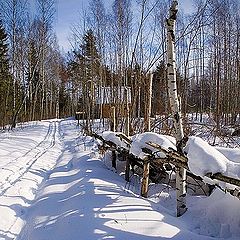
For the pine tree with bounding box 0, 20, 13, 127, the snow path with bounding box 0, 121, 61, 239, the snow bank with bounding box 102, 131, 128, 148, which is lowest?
the snow path with bounding box 0, 121, 61, 239

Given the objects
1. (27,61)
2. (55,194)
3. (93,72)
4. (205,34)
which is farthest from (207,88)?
(55,194)

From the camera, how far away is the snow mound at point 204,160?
14.0 feet

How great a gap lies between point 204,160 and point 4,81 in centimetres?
2817

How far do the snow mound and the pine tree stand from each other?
78.8 ft

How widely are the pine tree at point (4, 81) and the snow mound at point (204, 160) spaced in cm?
2401

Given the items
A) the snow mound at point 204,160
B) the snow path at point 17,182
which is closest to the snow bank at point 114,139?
→ the snow path at point 17,182

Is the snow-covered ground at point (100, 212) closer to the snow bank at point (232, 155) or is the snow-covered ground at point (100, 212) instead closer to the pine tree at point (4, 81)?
the snow bank at point (232, 155)

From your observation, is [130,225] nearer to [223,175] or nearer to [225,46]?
[223,175]

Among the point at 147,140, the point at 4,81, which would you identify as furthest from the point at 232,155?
the point at 4,81

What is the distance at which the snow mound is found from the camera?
4281 millimetres

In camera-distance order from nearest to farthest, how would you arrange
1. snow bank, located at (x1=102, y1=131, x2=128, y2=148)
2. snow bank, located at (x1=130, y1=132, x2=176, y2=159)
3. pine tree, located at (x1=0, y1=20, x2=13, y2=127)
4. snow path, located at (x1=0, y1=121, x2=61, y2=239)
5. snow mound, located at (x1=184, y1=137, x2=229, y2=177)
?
snow mound, located at (x1=184, y1=137, x2=229, y2=177) < snow path, located at (x1=0, y1=121, x2=61, y2=239) < snow bank, located at (x1=130, y1=132, x2=176, y2=159) < snow bank, located at (x1=102, y1=131, x2=128, y2=148) < pine tree, located at (x1=0, y1=20, x2=13, y2=127)

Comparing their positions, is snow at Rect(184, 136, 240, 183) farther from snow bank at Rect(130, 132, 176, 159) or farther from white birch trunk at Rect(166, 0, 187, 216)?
snow bank at Rect(130, 132, 176, 159)

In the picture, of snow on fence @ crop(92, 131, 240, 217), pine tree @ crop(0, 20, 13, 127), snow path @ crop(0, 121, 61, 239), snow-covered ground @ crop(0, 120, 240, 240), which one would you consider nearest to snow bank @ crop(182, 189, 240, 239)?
snow-covered ground @ crop(0, 120, 240, 240)

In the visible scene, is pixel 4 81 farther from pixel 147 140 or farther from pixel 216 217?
pixel 216 217
